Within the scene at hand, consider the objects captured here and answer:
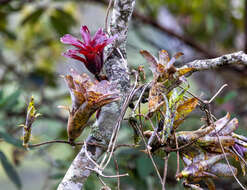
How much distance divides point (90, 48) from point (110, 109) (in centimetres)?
7

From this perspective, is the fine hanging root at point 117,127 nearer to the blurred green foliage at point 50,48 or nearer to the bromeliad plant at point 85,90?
the bromeliad plant at point 85,90

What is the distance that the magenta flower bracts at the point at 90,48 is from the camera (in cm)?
34

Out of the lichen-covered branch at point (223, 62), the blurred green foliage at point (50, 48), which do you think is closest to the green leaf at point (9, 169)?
the blurred green foliage at point (50, 48)

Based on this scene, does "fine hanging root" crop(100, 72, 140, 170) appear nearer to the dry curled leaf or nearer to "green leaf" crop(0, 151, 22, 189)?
the dry curled leaf

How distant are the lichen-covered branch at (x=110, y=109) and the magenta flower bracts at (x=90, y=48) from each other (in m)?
0.03

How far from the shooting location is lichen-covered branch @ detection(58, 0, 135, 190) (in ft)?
1.11

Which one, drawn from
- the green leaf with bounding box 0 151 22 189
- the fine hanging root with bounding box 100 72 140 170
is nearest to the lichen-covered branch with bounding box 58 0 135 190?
the fine hanging root with bounding box 100 72 140 170

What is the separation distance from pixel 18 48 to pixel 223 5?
2.96ft

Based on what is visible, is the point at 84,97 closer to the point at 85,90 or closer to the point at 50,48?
the point at 85,90

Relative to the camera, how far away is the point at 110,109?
350 millimetres

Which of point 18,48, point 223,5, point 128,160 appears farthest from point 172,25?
point 128,160

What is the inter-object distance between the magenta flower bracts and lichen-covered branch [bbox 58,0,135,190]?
0.03 metres

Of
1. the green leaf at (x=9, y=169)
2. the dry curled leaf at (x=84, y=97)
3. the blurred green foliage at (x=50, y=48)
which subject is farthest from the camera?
the blurred green foliage at (x=50, y=48)

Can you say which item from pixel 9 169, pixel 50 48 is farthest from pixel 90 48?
pixel 50 48
